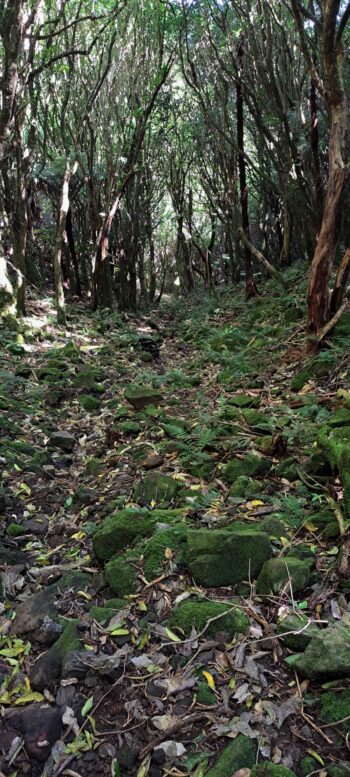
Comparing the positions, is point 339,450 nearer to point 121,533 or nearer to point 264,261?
point 121,533

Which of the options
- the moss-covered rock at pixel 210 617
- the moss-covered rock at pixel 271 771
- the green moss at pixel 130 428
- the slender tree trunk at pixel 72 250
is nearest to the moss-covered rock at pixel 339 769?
the moss-covered rock at pixel 271 771

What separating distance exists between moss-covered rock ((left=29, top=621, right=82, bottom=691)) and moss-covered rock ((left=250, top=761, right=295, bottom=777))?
109 cm

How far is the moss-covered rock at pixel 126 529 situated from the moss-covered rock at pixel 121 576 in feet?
0.68

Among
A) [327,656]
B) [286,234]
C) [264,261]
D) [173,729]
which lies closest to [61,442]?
[173,729]

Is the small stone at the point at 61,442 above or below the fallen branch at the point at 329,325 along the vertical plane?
below

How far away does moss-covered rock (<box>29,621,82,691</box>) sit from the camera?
252 centimetres

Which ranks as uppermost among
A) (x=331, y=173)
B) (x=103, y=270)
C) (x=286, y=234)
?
(x=286, y=234)

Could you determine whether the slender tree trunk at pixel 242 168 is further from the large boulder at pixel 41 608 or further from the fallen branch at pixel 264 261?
the large boulder at pixel 41 608

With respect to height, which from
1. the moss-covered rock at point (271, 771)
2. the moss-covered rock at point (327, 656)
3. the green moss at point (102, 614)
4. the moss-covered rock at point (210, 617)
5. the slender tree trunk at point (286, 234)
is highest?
the slender tree trunk at point (286, 234)

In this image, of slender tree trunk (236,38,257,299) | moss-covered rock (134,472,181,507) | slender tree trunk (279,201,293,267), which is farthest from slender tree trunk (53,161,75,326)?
moss-covered rock (134,472,181,507)

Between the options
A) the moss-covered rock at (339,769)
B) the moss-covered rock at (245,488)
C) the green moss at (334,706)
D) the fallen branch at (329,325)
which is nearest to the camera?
the moss-covered rock at (339,769)

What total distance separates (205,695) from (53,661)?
2.71 feet

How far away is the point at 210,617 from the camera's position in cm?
263

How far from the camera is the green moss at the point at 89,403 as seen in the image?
6684 mm
